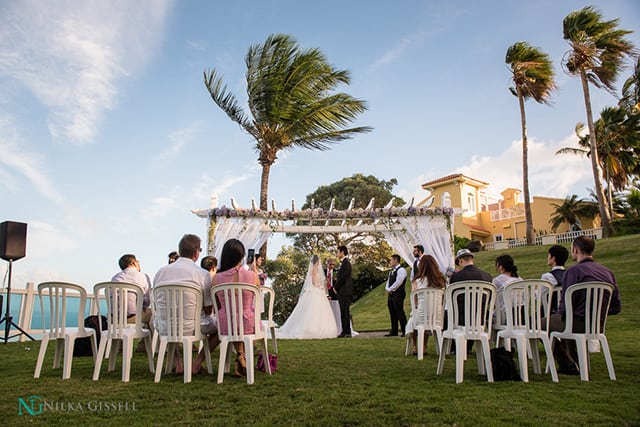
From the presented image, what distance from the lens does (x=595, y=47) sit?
22.5m

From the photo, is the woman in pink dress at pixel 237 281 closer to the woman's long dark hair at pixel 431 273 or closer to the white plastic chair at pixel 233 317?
the white plastic chair at pixel 233 317

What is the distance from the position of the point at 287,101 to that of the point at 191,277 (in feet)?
33.9

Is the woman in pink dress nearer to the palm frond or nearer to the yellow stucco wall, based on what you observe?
the palm frond

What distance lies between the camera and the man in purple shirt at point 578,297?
468 centimetres

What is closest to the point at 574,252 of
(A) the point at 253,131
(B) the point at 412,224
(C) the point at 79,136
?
(B) the point at 412,224

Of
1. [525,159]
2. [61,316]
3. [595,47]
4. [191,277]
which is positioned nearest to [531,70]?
[595,47]

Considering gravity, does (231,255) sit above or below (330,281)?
above

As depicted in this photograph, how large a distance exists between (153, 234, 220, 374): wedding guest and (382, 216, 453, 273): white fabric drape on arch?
23.1ft

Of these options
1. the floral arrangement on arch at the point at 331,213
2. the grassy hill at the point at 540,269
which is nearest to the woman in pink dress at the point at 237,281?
the floral arrangement on arch at the point at 331,213

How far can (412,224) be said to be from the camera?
1161cm

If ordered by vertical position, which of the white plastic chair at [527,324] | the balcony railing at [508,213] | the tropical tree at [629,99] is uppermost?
the tropical tree at [629,99]

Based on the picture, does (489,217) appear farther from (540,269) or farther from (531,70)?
(540,269)

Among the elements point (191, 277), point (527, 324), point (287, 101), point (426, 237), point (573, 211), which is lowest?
point (527, 324)

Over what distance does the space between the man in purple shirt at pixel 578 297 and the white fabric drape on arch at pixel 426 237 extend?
6.09 meters
